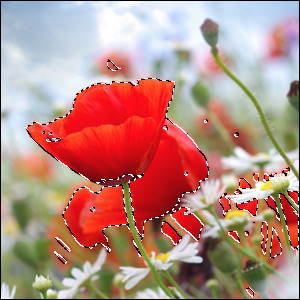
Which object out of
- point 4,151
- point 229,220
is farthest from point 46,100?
point 229,220

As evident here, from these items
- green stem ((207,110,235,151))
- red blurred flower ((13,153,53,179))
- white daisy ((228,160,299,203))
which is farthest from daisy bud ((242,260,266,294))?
red blurred flower ((13,153,53,179))

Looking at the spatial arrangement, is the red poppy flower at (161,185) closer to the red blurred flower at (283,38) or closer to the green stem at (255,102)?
the green stem at (255,102)

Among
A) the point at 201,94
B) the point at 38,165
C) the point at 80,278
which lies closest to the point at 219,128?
the point at 201,94

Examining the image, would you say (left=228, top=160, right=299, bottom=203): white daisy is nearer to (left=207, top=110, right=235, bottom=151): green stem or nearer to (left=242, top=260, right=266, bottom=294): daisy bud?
(left=242, top=260, right=266, bottom=294): daisy bud

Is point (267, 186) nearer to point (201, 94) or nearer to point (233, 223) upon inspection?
point (233, 223)

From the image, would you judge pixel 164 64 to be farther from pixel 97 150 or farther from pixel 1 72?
pixel 97 150

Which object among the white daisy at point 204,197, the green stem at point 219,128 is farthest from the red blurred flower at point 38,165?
the white daisy at point 204,197
